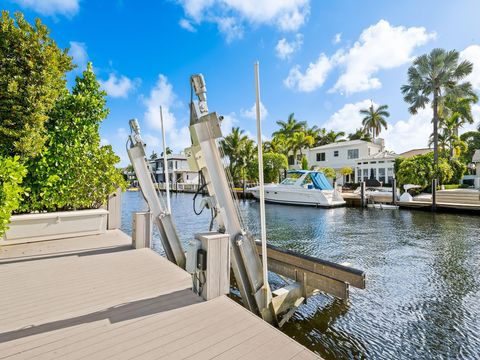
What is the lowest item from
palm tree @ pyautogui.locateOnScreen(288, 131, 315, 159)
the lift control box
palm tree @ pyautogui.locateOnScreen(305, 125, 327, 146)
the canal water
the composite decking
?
the canal water

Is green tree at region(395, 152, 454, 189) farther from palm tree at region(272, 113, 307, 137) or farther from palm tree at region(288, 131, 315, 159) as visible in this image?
palm tree at region(272, 113, 307, 137)

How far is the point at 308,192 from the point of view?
1861 cm

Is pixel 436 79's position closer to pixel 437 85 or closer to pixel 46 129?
pixel 437 85

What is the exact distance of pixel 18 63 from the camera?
17.9ft

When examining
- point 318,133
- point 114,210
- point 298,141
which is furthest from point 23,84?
point 318,133

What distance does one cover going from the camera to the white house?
2923cm

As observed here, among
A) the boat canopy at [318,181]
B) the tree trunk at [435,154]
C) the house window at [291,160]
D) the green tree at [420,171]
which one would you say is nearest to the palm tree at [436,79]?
the tree trunk at [435,154]

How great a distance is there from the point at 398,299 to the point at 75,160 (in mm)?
7500

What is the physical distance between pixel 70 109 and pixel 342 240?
924 centimetres

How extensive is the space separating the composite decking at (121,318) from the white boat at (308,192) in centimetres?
1543

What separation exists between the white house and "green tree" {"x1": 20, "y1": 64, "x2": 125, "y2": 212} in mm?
27151

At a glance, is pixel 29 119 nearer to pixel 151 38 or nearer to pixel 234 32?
pixel 151 38

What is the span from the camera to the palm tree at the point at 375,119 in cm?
3938

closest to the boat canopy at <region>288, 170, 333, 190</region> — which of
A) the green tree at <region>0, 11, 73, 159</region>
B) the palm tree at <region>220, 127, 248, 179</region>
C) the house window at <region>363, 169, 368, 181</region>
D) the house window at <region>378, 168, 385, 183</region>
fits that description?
the house window at <region>378, 168, 385, 183</region>
